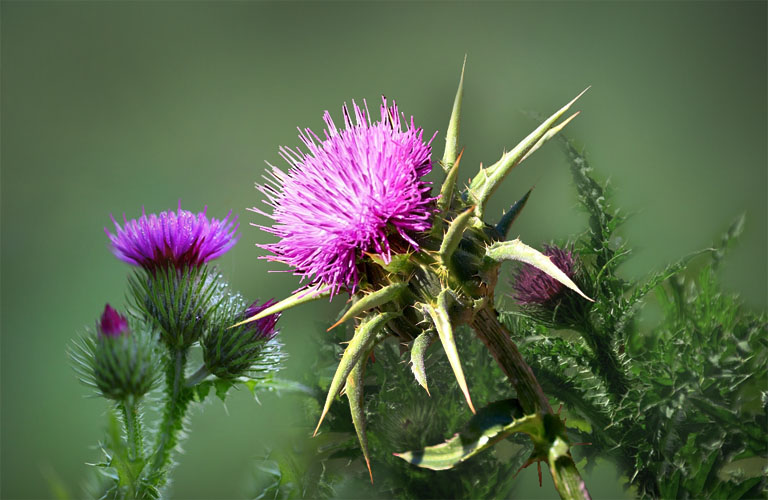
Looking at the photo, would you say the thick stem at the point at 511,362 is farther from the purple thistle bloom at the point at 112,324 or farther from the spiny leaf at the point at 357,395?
the purple thistle bloom at the point at 112,324

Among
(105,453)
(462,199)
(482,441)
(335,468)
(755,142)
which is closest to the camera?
(482,441)

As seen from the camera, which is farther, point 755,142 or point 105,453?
point 755,142

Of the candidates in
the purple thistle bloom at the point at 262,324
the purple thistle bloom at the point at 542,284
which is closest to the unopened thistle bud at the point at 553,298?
the purple thistle bloom at the point at 542,284

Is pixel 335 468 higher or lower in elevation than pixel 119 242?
lower

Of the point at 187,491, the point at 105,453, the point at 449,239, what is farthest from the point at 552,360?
the point at 187,491

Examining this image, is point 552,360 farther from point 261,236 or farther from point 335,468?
point 261,236

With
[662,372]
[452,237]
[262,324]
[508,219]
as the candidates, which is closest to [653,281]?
[662,372]

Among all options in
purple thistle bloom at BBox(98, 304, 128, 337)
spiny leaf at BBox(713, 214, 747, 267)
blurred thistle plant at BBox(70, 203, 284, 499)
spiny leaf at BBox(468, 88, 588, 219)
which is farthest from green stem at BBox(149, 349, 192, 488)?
spiny leaf at BBox(713, 214, 747, 267)
